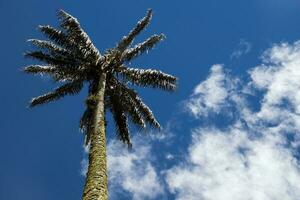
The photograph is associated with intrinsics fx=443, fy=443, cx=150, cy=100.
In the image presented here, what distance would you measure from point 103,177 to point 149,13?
489 inches

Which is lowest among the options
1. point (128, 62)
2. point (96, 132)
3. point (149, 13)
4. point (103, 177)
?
point (103, 177)

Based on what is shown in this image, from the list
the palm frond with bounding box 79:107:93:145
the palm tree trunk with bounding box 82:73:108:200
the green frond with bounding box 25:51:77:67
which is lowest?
the palm tree trunk with bounding box 82:73:108:200

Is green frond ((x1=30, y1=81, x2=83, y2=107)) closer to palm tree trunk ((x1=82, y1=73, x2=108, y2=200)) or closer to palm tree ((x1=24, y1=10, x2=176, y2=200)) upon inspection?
palm tree ((x1=24, y1=10, x2=176, y2=200))

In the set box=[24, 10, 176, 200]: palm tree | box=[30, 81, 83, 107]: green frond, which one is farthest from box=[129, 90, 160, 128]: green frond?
box=[30, 81, 83, 107]: green frond

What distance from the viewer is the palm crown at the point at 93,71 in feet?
65.5

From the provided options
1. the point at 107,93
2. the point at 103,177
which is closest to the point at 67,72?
the point at 107,93

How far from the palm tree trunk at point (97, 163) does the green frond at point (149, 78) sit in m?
3.27

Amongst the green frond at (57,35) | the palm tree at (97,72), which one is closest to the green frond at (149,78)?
the palm tree at (97,72)

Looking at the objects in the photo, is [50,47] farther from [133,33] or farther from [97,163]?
[97,163]

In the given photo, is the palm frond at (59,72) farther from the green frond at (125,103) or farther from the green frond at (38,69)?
the green frond at (125,103)

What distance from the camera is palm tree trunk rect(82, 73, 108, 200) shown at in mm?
11650

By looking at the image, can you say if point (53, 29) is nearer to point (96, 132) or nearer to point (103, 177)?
point (96, 132)

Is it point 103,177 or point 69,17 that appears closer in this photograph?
point 103,177

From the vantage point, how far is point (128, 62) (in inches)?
833
